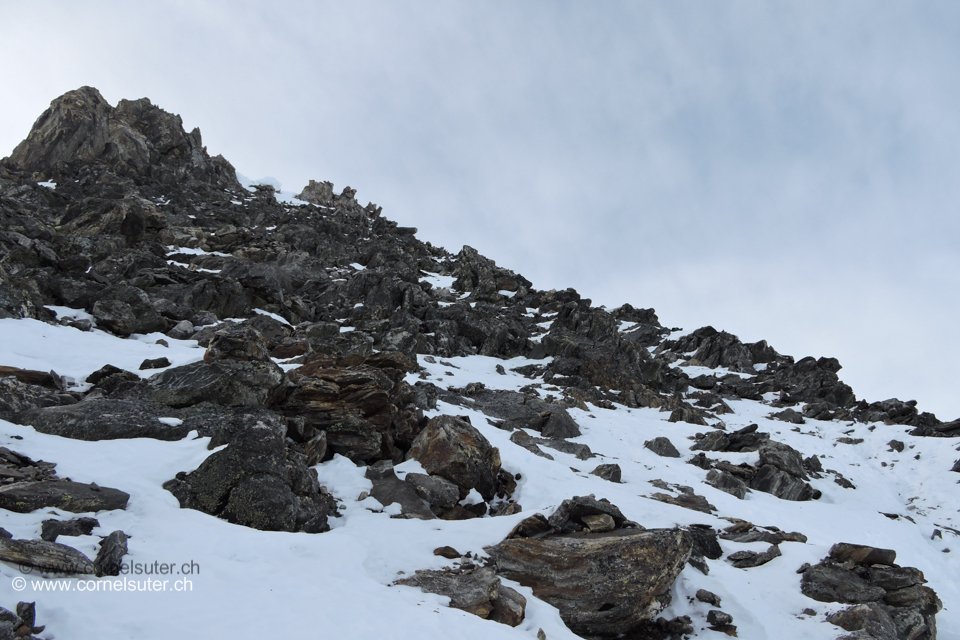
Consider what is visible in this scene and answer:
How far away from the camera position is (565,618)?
28.0 ft

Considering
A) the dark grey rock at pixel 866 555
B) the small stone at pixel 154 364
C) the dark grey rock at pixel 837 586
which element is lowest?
the dark grey rock at pixel 837 586

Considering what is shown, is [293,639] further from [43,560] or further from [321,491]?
[321,491]

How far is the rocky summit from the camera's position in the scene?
663cm

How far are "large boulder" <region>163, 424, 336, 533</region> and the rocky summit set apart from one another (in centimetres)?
5

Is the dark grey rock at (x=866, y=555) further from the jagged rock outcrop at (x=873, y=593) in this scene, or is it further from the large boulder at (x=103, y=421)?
the large boulder at (x=103, y=421)

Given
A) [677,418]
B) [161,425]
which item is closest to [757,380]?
[677,418]

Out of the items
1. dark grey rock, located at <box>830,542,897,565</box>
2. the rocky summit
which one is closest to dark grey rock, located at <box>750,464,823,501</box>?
the rocky summit

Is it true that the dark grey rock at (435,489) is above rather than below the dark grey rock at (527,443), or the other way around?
below

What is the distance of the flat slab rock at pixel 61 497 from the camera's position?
691 cm

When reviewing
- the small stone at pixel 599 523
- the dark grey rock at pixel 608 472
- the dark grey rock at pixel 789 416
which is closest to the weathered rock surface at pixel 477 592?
the small stone at pixel 599 523

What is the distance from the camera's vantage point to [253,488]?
9281 millimetres

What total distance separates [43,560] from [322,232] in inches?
2923

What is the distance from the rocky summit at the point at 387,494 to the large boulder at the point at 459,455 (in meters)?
0.07

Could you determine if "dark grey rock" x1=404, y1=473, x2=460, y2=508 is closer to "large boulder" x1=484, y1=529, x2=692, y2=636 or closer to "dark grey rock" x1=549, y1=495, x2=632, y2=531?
"large boulder" x1=484, y1=529, x2=692, y2=636
